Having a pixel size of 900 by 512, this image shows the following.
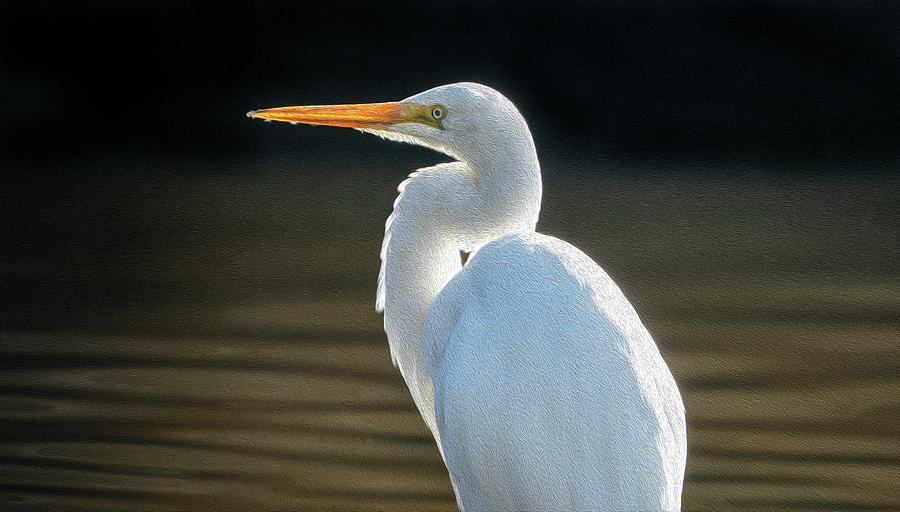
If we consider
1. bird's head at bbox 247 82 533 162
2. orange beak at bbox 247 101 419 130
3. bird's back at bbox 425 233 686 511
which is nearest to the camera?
bird's back at bbox 425 233 686 511

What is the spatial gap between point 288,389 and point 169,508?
589 millimetres

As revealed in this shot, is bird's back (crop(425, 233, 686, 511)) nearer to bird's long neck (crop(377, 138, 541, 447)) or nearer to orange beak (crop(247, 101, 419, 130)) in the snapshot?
bird's long neck (crop(377, 138, 541, 447))

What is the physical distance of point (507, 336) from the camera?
59.3 inches

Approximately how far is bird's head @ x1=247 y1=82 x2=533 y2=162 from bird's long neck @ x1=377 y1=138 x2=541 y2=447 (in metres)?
0.02

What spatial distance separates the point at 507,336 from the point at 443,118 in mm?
323

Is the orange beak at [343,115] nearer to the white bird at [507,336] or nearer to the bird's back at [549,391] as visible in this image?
the white bird at [507,336]

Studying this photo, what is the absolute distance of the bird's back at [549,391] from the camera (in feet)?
4.58

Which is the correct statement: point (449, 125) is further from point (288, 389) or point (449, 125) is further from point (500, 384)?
point (288, 389)

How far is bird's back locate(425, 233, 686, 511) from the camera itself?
1.40 metres

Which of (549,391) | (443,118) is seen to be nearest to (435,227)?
(443,118)

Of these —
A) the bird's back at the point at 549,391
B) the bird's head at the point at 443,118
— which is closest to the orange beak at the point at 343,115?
the bird's head at the point at 443,118

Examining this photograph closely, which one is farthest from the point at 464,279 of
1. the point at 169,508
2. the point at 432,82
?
the point at 432,82

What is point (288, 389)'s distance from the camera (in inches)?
96.7

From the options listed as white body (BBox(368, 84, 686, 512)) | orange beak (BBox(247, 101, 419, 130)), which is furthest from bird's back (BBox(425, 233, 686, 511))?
orange beak (BBox(247, 101, 419, 130))
